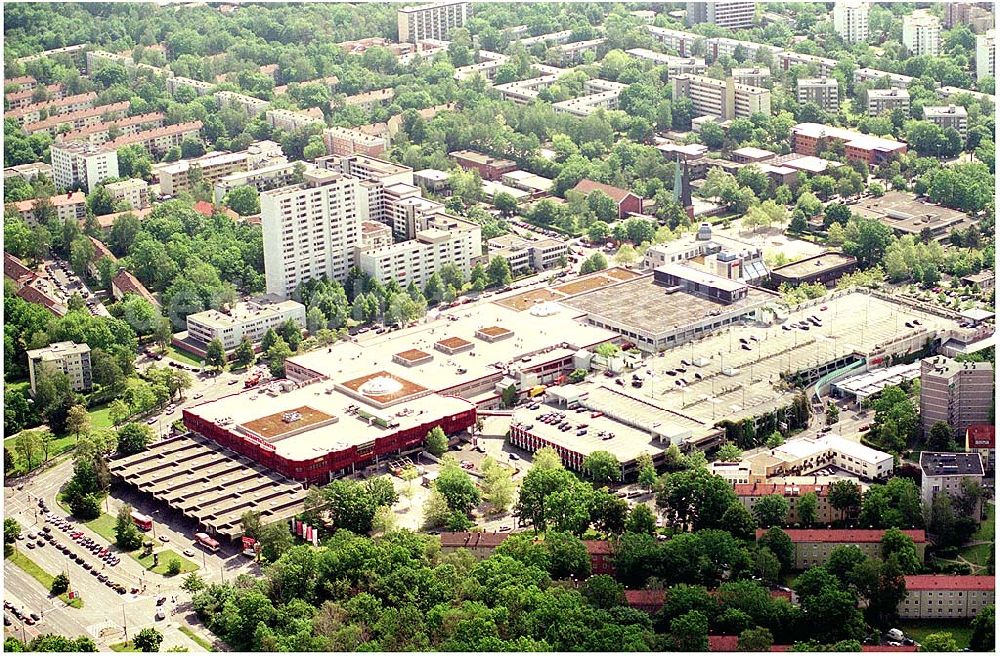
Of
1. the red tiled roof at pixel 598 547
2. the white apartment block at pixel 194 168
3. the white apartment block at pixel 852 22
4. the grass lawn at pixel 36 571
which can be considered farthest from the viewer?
the white apartment block at pixel 852 22

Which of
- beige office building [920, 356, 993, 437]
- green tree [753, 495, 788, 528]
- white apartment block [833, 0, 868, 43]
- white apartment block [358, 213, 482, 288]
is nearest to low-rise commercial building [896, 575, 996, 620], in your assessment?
green tree [753, 495, 788, 528]

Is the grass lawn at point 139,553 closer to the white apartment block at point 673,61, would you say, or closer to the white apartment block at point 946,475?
the white apartment block at point 946,475

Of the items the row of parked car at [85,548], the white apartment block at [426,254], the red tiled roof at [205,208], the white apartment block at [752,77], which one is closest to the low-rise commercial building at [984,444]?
the white apartment block at [426,254]

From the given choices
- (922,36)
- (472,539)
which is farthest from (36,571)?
(922,36)

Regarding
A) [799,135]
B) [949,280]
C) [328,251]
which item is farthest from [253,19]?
[949,280]

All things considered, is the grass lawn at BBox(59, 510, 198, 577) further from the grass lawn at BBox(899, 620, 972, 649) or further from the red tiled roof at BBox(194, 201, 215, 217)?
the red tiled roof at BBox(194, 201, 215, 217)

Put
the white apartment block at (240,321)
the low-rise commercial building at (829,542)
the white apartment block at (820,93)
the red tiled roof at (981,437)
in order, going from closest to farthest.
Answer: the low-rise commercial building at (829,542) < the red tiled roof at (981,437) < the white apartment block at (240,321) < the white apartment block at (820,93)
